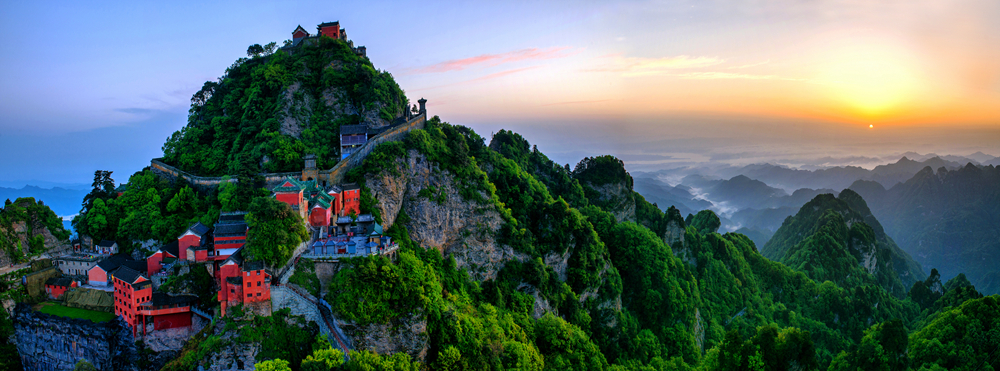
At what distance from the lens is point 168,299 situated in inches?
1582

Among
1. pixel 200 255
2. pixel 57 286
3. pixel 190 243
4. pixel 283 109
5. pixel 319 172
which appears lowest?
pixel 57 286

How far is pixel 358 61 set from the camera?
6438 cm

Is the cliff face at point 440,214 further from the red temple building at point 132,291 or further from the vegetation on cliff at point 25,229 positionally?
the vegetation on cliff at point 25,229

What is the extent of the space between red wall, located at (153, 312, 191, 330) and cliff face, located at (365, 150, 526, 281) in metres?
17.7

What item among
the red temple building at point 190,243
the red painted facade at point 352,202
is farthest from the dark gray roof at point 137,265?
the red painted facade at point 352,202

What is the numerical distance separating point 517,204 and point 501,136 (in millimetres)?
22506

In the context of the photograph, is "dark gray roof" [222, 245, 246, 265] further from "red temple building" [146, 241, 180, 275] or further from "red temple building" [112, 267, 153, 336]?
"red temple building" [112, 267, 153, 336]

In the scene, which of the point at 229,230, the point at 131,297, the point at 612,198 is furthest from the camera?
the point at 612,198

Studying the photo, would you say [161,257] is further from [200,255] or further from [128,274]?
[200,255]

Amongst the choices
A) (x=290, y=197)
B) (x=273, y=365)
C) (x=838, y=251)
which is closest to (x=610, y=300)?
(x=290, y=197)

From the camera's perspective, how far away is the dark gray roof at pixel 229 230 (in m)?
41.8

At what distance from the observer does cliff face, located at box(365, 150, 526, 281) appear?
51.3 meters

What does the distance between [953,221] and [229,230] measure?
193904 mm

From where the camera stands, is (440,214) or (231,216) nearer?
(231,216)
